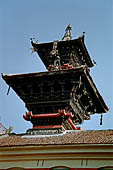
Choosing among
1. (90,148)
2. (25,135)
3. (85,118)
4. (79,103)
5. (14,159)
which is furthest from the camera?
(85,118)

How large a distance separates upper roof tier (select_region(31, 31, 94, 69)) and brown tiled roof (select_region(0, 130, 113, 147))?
6798 millimetres

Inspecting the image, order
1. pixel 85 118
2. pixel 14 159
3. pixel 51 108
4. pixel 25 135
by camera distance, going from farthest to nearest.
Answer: pixel 85 118, pixel 51 108, pixel 25 135, pixel 14 159

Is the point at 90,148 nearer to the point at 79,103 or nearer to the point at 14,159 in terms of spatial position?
the point at 14,159

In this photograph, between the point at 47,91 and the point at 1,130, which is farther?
the point at 1,130

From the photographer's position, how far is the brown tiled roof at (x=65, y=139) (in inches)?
618

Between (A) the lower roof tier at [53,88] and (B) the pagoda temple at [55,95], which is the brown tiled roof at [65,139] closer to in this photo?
(B) the pagoda temple at [55,95]

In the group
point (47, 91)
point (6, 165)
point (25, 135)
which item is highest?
point (47, 91)

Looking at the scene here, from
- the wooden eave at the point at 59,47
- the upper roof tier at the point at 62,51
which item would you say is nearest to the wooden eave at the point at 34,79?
the upper roof tier at the point at 62,51

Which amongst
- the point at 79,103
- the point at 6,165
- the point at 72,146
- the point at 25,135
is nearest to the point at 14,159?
the point at 6,165

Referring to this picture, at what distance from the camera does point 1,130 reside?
25.7m

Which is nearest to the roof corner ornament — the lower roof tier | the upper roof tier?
the upper roof tier

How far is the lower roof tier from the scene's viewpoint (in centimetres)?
2122

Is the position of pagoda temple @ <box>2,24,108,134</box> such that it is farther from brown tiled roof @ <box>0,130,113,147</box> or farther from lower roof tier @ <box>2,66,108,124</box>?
brown tiled roof @ <box>0,130,113,147</box>

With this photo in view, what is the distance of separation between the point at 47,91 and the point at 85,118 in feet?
14.6
